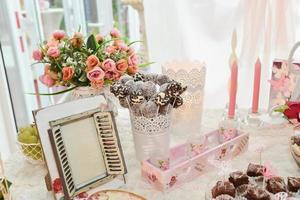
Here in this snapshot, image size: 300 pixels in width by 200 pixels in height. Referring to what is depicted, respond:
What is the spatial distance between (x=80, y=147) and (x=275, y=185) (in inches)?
19.0

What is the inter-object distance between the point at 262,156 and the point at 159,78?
1.32 feet

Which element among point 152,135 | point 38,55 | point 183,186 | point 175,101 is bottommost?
point 183,186

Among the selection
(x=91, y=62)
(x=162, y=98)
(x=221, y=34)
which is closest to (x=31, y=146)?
(x=91, y=62)

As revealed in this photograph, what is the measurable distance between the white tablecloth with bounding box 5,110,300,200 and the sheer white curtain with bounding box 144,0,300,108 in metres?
0.53

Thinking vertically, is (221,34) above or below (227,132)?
above

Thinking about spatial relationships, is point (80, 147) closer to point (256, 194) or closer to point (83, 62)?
point (83, 62)

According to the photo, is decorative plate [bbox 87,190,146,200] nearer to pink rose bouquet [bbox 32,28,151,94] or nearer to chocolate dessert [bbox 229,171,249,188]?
chocolate dessert [bbox 229,171,249,188]

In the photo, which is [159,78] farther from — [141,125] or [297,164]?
[297,164]

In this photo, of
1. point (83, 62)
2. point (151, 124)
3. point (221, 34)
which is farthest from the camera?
point (221, 34)

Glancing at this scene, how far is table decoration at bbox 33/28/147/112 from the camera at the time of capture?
1.06m

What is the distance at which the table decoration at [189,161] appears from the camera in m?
0.89

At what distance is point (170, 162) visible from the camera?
3.13 feet

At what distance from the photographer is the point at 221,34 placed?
1754 millimetres

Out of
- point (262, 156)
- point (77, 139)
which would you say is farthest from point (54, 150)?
point (262, 156)
